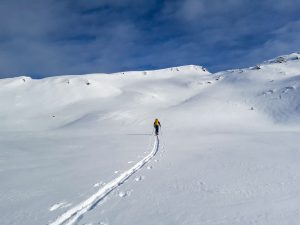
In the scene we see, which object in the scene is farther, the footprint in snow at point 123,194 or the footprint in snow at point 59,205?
the footprint in snow at point 123,194

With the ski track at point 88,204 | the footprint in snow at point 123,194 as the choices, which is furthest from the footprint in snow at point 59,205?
the footprint in snow at point 123,194

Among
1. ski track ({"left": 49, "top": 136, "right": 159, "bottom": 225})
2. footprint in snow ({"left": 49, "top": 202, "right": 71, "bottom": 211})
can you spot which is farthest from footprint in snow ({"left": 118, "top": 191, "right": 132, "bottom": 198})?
footprint in snow ({"left": 49, "top": 202, "right": 71, "bottom": 211})

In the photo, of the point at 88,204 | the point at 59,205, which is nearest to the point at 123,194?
the point at 88,204

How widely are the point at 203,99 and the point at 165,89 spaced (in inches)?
1006

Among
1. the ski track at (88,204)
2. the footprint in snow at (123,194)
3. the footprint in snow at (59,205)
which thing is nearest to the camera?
the ski track at (88,204)

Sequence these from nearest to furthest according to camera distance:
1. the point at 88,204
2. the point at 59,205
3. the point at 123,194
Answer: the point at 59,205, the point at 88,204, the point at 123,194

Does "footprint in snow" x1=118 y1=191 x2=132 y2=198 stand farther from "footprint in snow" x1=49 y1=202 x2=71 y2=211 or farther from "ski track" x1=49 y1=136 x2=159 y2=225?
"footprint in snow" x1=49 y1=202 x2=71 y2=211

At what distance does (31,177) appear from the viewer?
34.1 feet

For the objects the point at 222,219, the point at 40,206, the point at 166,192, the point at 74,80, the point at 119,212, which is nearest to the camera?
the point at 222,219

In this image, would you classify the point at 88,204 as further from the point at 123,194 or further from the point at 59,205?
the point at 123,194

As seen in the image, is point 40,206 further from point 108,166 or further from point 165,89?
point 165,89

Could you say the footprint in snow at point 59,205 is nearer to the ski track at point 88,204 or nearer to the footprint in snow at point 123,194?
the ski track at point 88,204

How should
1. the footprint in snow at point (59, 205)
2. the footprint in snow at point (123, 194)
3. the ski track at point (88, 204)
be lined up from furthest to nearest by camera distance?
the footprint in snow at point (123, 194) → the footprint in snow at point (59, 205) → the ski track at point (88, 204)

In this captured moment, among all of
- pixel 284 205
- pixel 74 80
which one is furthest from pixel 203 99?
pixel 284 205
